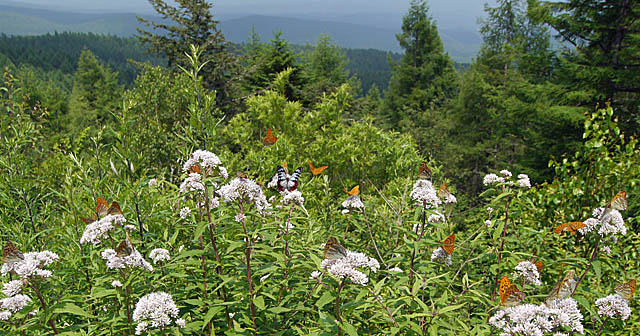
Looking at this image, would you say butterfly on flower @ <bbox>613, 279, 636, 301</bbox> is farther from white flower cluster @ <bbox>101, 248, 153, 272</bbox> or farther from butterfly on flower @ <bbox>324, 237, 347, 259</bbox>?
white flower cluster @ <bbox>101, 248, 153, 272</bbox>

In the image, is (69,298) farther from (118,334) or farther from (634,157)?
(634,157)

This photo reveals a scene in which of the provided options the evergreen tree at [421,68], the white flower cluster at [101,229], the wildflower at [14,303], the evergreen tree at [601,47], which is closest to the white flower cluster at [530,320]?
the white flower cluster at [101,229]

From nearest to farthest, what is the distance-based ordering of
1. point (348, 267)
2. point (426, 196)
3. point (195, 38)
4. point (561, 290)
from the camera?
point (348, 267), point (561, 290), point (426, 196), point (195, 38)

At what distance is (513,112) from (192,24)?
686 inches

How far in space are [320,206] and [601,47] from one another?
14.2 meters

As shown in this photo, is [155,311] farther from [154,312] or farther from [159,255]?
[159,255]

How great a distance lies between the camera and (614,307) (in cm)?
194

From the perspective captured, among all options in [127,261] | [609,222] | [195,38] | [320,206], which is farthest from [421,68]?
[127,261]

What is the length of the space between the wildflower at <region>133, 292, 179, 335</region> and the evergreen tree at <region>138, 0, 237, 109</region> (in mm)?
17300

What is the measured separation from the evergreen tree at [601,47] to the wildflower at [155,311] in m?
15.3

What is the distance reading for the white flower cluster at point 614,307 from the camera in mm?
1908

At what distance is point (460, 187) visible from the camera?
27047mm

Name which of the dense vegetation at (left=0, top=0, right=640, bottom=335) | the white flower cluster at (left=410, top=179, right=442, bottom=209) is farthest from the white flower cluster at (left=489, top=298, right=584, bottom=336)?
the white flower cluster at (left=410, top=179, right=442, bottom=209)

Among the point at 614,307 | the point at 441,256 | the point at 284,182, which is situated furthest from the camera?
the point at 284,182
